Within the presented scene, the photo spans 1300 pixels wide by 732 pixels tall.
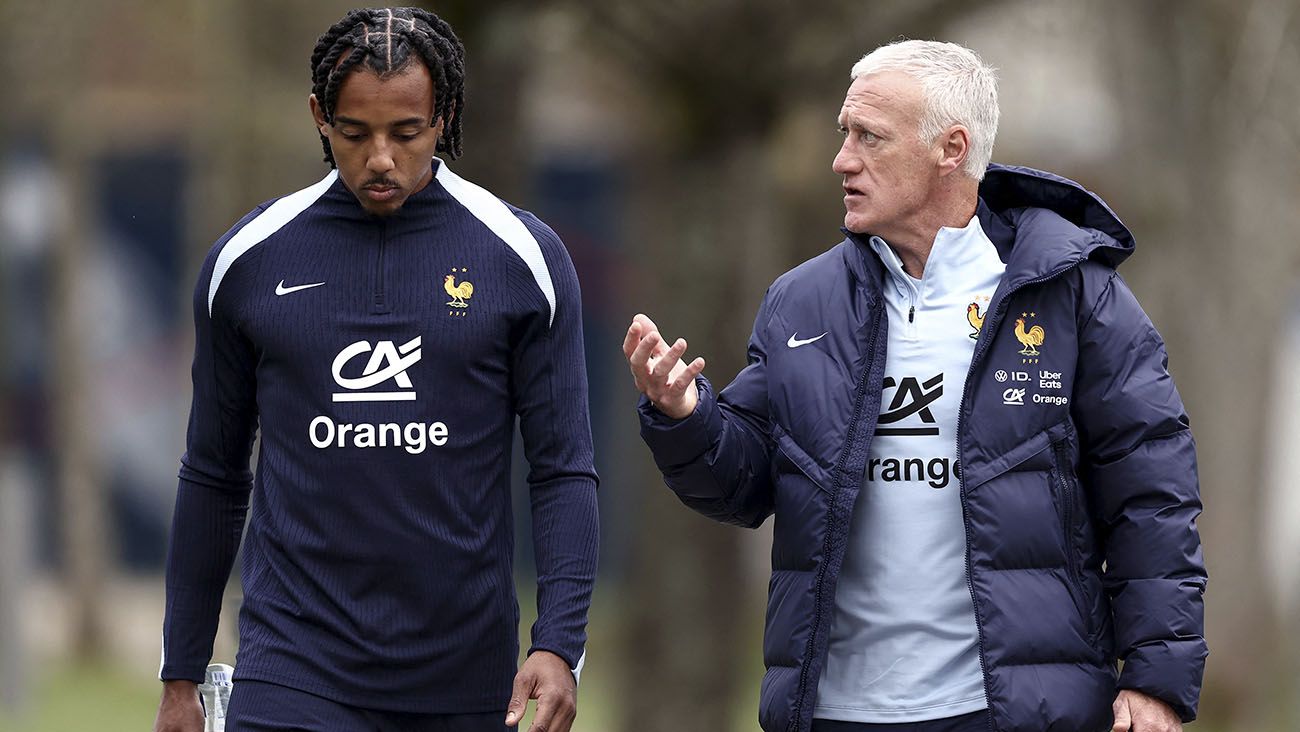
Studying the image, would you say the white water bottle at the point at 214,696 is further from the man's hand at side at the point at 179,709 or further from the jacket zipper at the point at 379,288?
the jacket zipper at the point at 379,288

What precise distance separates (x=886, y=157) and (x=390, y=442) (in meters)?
1.27

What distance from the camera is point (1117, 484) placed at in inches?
198

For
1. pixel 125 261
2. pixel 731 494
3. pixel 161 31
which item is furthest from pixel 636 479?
pixel 125 261

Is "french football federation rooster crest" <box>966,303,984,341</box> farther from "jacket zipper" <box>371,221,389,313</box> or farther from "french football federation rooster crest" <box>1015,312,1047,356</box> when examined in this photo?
"jacket zipper" <box>371,221,389,313</box>

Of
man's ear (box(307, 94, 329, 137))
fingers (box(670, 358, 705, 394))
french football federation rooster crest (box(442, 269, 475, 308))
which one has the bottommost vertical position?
fingers (box(670, 358, 705, 394))

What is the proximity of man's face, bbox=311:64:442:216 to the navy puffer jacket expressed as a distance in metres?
0.72

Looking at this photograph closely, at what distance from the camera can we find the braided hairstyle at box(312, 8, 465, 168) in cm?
496

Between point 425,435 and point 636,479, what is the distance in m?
7.94

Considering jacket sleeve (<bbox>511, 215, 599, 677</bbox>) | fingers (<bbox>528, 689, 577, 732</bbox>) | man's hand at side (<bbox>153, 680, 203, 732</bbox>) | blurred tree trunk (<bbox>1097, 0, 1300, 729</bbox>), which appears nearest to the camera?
fingers (<bbox>528, 689, 577, 732</bbox>)

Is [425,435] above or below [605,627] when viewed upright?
above

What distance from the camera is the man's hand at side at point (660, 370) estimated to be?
4906mm

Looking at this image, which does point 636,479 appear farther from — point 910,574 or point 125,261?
point 125,261

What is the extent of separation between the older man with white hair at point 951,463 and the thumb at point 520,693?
1.85 ft

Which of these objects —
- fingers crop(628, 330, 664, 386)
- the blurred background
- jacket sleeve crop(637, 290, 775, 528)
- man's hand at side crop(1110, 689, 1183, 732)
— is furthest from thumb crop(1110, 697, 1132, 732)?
the blurred background
